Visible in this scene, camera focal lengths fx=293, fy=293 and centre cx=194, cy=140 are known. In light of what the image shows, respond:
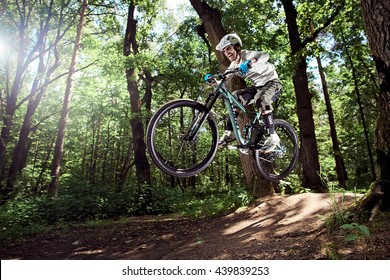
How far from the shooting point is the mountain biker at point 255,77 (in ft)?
10.6

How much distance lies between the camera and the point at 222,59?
454 centimetres

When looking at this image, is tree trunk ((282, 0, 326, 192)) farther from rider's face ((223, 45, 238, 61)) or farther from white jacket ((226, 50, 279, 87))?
rider's face ((223, 45, 238, 61))

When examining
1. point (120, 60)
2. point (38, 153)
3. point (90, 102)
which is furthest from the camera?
point (38, 153)

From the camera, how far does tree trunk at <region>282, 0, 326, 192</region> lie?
802cm

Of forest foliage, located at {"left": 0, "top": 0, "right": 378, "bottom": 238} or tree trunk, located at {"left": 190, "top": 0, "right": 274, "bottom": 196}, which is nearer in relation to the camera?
tree trunk, located at {"left": 190, "top": 0, "right": 274, "bottom": 196}

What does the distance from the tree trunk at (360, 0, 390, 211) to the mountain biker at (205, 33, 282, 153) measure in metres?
1.38

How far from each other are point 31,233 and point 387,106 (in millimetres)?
9228

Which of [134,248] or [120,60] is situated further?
[120,60]

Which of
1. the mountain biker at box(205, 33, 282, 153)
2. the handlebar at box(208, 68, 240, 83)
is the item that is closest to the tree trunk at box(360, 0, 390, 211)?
the mountain biker at box(205, 33, 282, 153)

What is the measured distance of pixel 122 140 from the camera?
23.4 metres

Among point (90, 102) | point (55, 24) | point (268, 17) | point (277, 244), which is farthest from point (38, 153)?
point (277, 244)

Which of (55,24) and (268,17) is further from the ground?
(55,24)

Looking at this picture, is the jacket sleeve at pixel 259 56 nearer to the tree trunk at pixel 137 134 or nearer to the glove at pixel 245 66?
the glove at pixel 245 66

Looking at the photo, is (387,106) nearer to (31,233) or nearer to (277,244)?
(277,244)
